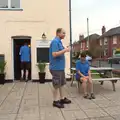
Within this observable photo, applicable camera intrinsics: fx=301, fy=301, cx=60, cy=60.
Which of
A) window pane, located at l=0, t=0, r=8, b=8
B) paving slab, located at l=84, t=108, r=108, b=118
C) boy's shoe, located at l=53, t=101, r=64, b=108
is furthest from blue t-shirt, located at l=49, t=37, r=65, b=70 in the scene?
window pane, located at l=0, t=0, r=8, b=8

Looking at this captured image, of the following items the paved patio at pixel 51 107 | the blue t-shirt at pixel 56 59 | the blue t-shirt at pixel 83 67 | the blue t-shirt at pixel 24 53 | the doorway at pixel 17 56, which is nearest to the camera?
the paved patio at pixel 51 107

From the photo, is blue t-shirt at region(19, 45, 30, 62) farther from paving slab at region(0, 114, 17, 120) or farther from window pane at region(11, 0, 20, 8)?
paving slab at region(0, 114, 17, 120)

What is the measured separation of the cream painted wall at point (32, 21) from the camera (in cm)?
1329

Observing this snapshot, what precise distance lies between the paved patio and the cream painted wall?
11.5 ft

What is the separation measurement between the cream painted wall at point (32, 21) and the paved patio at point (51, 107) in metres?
3.50

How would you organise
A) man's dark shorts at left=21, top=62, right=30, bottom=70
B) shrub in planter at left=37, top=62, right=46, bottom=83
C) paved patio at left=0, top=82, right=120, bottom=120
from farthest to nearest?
man's dark shorts at left=21, top=62, right=30, bottom=70 → shrub in planter at left=37, top=62, right=46, bottom=83 → paved patio at left=0, top=82, right=120, bottom=120

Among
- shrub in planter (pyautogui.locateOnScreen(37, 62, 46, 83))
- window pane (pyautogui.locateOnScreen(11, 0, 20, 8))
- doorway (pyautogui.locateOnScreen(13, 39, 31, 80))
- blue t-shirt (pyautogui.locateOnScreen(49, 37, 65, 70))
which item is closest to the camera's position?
blue t-shirt (pyautogui.locateOnScreen(49, 37, 65, 70))

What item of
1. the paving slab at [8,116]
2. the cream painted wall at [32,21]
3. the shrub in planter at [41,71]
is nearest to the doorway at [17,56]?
the cream painted wall at [32,21]

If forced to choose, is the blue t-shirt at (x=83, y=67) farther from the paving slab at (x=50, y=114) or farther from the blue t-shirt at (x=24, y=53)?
the blue t-shirt at (x=24, y=53)

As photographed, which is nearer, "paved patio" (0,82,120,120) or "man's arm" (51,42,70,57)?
"paved patio" (0,82,120,120)

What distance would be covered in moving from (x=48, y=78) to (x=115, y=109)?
21.4 ft

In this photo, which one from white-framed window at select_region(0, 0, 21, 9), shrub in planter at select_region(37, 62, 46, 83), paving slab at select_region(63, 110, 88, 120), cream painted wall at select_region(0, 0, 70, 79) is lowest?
paving slab at select_region(63, 110, 88, 120)

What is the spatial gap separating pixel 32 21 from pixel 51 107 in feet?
21.4

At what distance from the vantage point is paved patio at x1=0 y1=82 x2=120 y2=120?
664 cm
